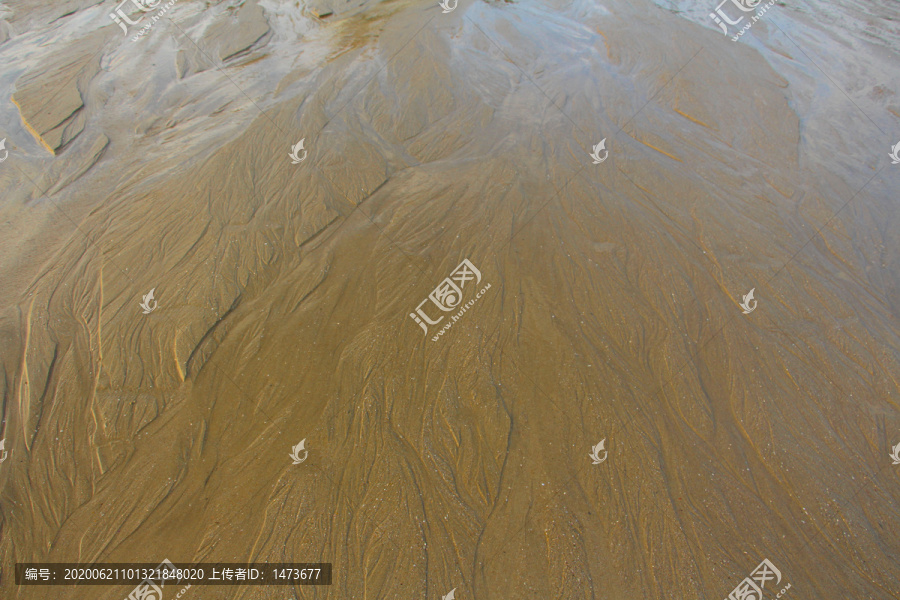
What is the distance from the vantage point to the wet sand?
2.62 m

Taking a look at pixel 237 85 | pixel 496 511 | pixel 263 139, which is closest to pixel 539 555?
pixel 496 511

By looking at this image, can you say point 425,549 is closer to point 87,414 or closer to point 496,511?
point 496,511

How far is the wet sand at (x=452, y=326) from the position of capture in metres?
2.62

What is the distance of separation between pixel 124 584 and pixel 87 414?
53.0 inches
